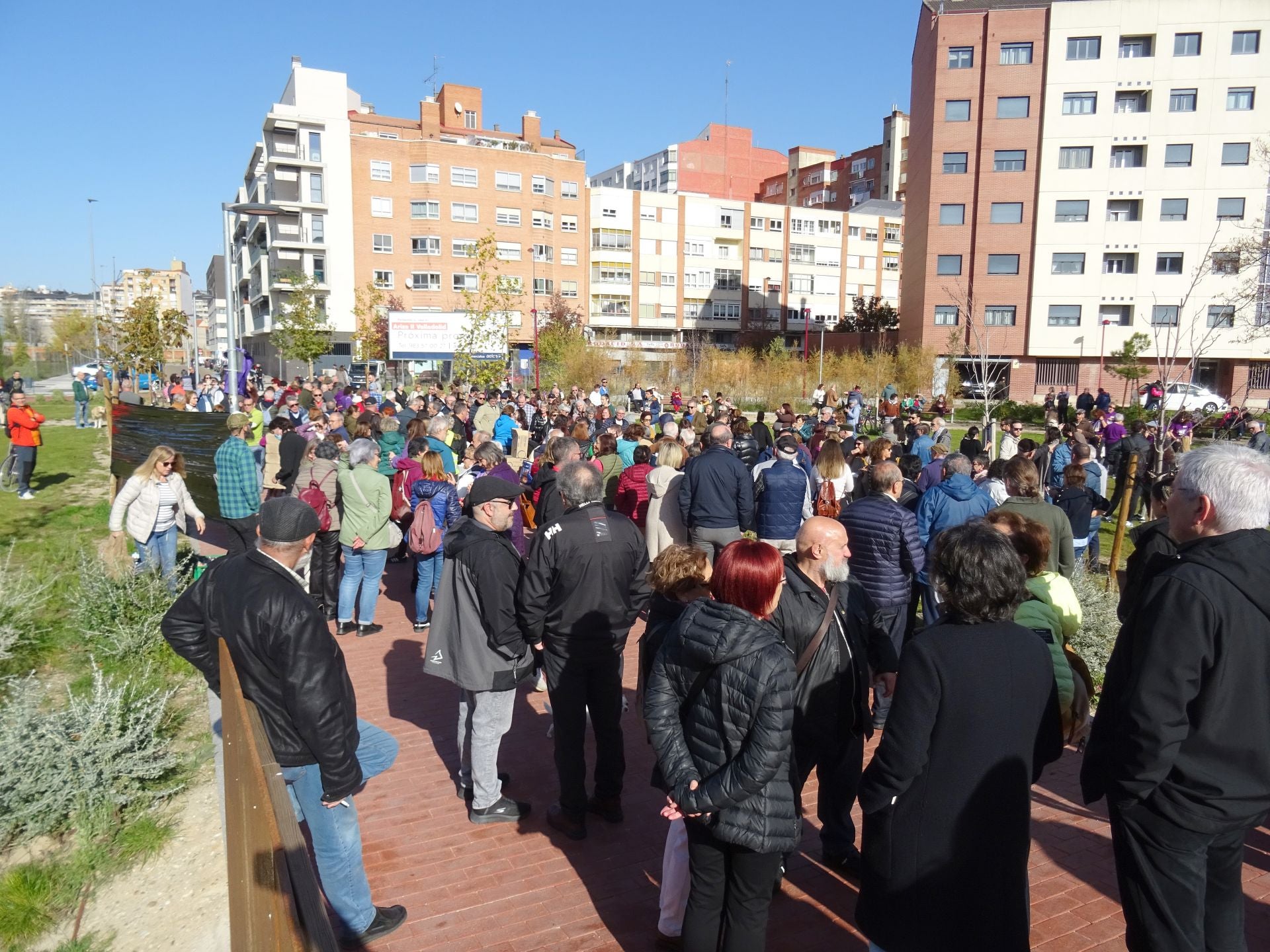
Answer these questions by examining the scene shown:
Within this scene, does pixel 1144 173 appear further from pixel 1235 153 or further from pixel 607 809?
pixel 607 809

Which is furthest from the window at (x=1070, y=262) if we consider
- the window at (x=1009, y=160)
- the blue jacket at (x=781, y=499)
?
the blue jacket at (x=781, y=499)

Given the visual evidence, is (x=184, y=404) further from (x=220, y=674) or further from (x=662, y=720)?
(x=662, y=720)

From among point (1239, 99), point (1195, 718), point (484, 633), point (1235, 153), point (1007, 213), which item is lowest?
point (484, 633)

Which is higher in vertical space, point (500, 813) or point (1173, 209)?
point (1173, 209)

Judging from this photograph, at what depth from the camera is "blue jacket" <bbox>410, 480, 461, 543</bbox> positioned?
771 centimetres

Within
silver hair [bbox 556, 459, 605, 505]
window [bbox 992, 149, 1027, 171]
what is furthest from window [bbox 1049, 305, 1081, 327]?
silver hair [bbox 556, 459, 605, 505]

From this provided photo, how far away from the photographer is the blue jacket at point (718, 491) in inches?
303

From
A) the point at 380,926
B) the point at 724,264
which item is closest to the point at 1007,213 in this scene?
the point at 724,264

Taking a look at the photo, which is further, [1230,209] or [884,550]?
[1230,209]

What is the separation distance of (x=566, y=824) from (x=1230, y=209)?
54.0 m

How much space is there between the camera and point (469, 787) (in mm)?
5035

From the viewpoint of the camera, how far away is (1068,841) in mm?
4574

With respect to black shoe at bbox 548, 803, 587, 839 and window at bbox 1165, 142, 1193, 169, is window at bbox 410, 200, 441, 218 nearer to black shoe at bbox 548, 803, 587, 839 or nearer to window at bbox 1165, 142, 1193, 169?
window at bbox 1165, 142, 1193, 169

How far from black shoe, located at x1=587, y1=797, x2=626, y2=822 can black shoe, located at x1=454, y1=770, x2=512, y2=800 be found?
55 cm
